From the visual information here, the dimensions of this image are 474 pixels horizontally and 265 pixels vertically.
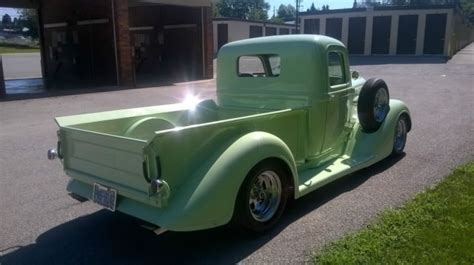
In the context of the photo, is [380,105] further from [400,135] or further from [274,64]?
[274,64]

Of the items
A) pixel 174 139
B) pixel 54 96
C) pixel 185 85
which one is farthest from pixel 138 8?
pixel 174 139

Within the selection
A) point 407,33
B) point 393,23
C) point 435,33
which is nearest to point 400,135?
point 435,33

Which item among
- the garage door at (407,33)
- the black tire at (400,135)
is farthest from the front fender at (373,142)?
the garage door at (407,33)

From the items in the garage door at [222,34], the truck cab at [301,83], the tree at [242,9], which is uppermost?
the tree at [242,9]

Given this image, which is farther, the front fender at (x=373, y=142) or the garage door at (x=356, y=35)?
the garage door at (x=356, y=35)

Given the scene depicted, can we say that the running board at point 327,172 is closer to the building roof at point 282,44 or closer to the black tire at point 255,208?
the black tire at point 255,208

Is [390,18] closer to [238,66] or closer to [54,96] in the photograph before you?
[54,96]

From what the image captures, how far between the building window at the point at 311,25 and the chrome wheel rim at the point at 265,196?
3869 cm

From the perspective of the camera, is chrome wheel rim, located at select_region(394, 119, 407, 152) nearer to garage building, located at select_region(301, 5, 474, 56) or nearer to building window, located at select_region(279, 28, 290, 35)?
garage building, located at select_region(301, 5, 474, 56)

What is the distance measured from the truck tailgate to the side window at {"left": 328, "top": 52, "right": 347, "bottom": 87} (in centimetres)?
269

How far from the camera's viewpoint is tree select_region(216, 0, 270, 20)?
11306 centimetres

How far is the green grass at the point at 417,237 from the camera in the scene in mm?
→ 3193

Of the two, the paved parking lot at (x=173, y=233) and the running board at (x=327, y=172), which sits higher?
the running board at (x=327, y=172)

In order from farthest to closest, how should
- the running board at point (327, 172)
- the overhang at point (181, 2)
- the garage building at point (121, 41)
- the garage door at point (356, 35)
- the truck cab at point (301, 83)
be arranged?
the garage door at point (356, 35) → the overhang at point (181, 2) → the garage building at point (121, 41) → the truck cab at point (301, 83) → the running board at point (327, 172)
